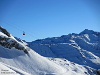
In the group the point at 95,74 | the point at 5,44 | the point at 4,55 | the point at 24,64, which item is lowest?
the point at 95,74

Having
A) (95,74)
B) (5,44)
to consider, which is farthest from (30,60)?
(95,74)

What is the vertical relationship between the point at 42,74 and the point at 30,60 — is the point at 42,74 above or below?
below

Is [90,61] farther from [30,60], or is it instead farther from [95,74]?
[30,60]

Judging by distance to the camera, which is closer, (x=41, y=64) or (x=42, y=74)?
(x=42, y=74)

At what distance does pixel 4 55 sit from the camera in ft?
132

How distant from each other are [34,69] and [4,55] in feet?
35.3

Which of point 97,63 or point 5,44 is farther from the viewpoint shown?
point 97,63

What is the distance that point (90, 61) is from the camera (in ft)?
576

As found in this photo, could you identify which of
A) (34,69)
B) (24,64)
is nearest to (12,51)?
(24,64)

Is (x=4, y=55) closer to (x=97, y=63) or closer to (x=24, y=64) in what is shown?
(x=24, y=64)

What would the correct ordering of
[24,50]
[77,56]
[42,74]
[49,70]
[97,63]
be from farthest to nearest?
1. [77,56]
2. [97,63]
3. [24,50]
4. [49,70]
5. [42,74]

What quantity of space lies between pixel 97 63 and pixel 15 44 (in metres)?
150

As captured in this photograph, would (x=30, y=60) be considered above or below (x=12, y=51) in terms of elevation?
below

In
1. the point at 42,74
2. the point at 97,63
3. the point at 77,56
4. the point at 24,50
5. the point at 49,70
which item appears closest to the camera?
the point at 42,74
